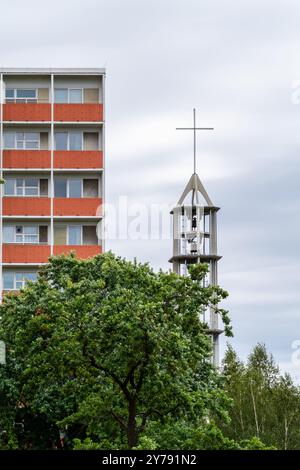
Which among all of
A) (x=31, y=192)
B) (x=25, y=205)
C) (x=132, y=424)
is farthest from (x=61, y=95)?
(x=132, y=424)

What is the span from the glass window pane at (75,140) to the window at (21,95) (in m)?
3.36

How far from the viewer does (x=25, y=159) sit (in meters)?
90.3

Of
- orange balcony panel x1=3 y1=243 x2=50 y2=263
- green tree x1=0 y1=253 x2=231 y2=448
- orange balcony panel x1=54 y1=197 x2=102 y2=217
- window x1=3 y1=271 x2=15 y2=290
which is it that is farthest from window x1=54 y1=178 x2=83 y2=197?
green tree x1=0 y1=253 x2=231 y2=448

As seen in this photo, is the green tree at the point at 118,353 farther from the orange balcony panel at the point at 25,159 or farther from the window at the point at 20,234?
the orange balcony panel at the point at 25,159

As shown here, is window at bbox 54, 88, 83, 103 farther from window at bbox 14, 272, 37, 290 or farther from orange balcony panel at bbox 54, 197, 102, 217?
window at bbox 14, 272, 37, 290

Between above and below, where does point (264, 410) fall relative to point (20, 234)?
below

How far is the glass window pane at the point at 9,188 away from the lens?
9070cm

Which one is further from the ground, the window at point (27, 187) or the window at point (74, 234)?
the window at point (27, 187)

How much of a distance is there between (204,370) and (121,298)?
6.79 metres

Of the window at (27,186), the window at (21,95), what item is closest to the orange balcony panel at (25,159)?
the window at (27,186)

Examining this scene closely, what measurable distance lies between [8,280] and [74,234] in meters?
5.10

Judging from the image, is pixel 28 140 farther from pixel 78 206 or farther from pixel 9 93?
pixel 78 206

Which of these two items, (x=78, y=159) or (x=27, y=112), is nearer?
(x=78, y=159)

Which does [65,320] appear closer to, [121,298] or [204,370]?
[121,298]
